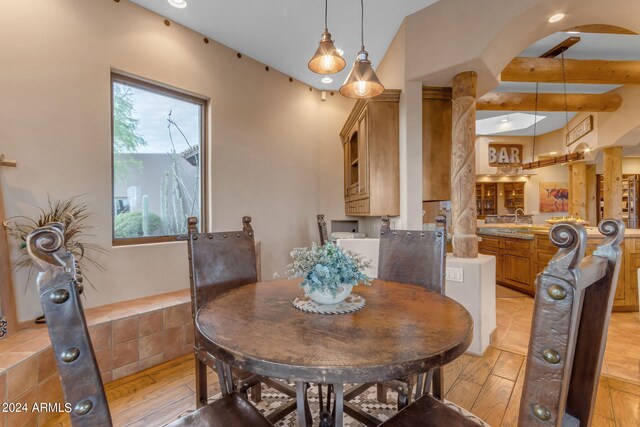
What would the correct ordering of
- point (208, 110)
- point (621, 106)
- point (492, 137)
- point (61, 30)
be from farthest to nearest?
point (492, 137) → point (621, 106) → point (208, 110) → point (61, 30)

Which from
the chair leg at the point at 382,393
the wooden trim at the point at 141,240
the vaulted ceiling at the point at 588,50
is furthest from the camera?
the vaulted ceiling at the point at 588,50

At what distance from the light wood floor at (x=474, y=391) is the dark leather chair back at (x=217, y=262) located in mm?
834

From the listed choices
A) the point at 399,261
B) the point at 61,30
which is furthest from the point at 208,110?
the point at 399,261

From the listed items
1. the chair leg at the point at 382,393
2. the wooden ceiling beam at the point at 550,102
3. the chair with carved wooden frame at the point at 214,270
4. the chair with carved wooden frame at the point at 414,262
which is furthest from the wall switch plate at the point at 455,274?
the wooden ceiling beam at the point at 550,102

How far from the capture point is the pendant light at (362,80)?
1954 mm

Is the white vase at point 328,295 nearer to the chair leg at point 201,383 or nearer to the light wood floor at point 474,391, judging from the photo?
the chair leg at point 201,383

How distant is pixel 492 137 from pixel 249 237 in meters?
8.10

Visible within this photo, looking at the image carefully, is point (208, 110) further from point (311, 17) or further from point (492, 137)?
point (492, 137)

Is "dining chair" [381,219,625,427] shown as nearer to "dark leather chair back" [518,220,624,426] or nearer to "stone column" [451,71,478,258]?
"dark leather chair back" [518,220,624,426]

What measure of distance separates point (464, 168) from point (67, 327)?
274 cm

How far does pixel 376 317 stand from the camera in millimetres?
1180

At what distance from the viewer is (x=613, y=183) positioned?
207 inches

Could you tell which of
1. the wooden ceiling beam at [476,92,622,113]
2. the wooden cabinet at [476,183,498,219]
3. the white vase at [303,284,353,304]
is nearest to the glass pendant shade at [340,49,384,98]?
the white vase at [303,284,353,304]

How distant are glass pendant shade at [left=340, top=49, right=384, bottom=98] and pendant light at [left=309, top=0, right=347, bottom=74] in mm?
95
